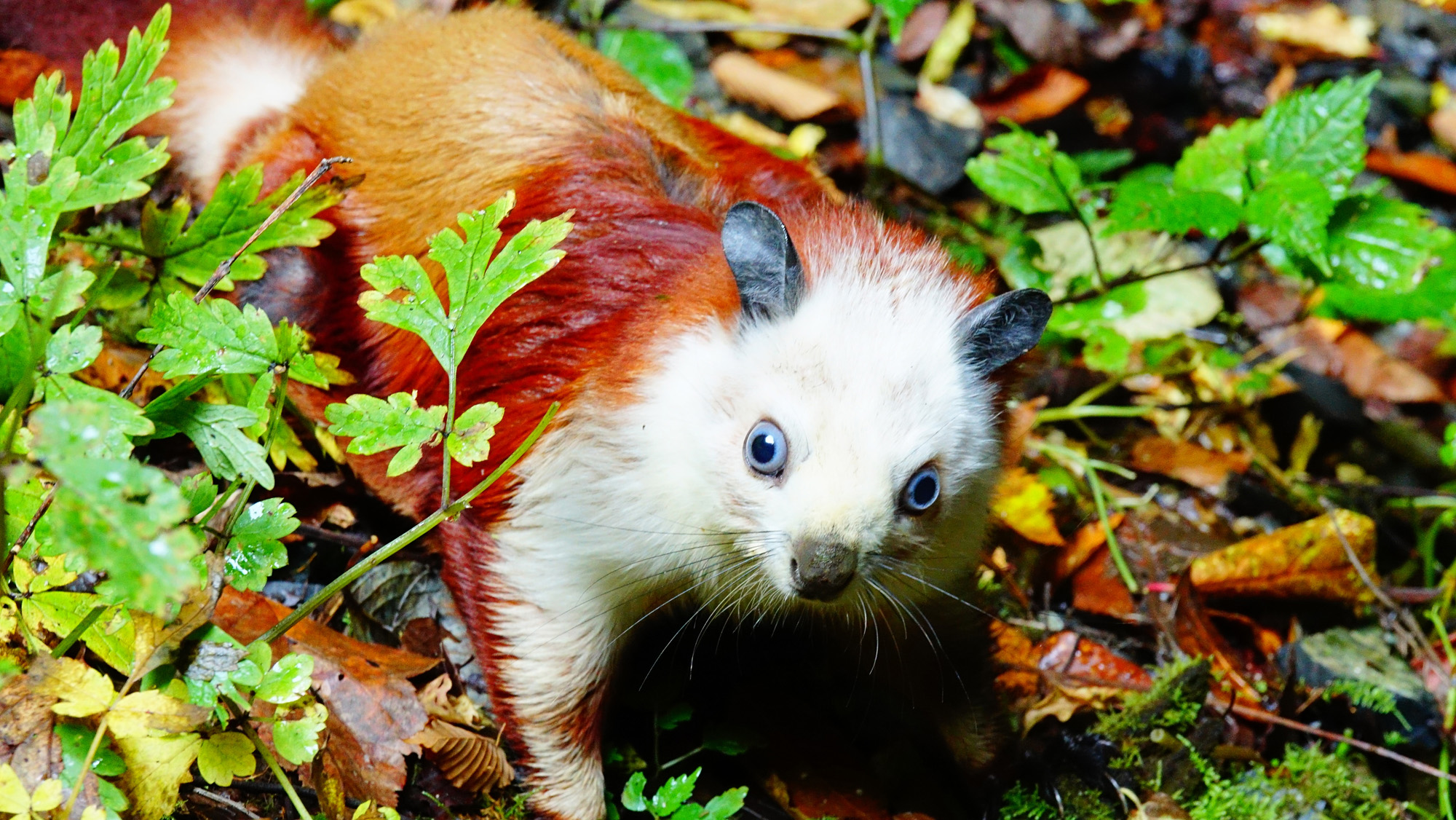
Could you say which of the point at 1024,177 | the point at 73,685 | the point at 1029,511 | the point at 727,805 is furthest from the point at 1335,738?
the point at 73,685

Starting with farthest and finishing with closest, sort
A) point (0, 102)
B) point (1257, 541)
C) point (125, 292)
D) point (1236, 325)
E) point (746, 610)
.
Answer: point (1236, 325), point (1257, 541), point (0, 102), point (746, 610), point (125, 292)

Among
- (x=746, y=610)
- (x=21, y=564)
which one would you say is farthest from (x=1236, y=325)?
(x=21, y=564)

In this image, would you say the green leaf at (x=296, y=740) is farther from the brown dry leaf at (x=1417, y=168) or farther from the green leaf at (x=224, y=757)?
the brown dry leaf at (x=1417, y=168)

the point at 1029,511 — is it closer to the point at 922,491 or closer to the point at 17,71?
the point at 922,491

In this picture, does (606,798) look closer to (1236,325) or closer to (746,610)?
(746,610)

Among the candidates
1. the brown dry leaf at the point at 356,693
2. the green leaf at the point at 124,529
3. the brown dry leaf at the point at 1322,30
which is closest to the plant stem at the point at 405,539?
the brown dry leaf at the point at 356,693

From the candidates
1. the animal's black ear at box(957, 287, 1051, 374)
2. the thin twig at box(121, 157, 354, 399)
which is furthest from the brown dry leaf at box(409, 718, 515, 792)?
the animal's black ear at box(957, 287, 1051, 374)
